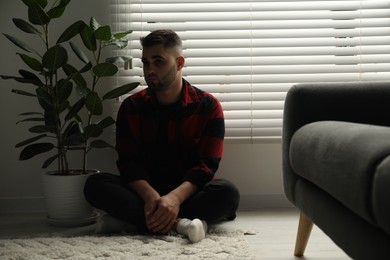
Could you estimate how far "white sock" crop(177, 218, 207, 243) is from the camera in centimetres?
210

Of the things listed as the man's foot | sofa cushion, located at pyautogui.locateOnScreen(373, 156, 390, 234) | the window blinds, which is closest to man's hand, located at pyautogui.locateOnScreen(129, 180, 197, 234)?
the man's foot

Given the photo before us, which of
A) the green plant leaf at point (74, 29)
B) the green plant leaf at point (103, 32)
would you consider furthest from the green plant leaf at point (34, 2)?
the green plant leaf at point (103, 32)

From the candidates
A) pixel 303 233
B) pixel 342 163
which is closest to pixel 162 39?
pixel 303 233

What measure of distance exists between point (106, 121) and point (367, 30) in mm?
1436

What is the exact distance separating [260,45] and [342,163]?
1.70 m

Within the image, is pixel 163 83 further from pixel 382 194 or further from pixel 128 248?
pixel 382 194

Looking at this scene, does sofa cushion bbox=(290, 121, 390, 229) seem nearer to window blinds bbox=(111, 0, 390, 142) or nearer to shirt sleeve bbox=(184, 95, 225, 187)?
shirt sleeve bbox=(184, 95, 225, 187)

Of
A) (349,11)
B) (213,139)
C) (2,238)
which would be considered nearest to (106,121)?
(213,139)

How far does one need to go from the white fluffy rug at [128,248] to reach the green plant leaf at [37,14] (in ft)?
3.17

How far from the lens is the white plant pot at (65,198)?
251 centimetres

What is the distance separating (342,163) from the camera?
1.20 m

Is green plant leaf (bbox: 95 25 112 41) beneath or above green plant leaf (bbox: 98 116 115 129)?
above

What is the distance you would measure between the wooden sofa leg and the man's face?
3.15 feet

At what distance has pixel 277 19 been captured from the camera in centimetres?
282
